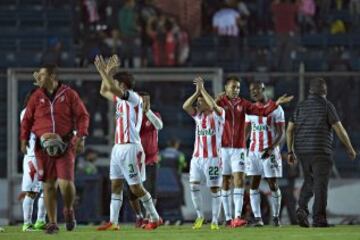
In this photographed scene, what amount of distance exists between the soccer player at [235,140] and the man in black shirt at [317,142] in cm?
70

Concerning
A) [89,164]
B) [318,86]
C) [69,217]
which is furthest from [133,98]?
[89,164]

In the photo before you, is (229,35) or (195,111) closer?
(195,111)

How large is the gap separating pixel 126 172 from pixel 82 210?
9.11 m

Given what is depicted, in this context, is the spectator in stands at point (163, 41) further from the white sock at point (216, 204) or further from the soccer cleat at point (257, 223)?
the white sock at point (216, 204)

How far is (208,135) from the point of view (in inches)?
888

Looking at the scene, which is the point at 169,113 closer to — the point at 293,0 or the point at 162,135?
the point at 162,135

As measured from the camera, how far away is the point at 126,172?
63.6 ft

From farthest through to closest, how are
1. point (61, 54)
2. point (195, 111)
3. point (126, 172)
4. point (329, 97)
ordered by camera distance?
point (61, 54), point (329, 97), point (195, 111), point (126, 172)

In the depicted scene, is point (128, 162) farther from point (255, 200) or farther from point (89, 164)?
point (89, 164)

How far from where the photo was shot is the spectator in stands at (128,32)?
3031 centimetres

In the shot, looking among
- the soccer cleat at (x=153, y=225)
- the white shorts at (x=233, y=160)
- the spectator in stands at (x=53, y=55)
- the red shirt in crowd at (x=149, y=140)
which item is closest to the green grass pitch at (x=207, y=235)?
the soccer cleat at (x=153, y=225)

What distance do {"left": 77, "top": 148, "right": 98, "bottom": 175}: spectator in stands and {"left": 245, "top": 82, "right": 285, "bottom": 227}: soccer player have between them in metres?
6.17

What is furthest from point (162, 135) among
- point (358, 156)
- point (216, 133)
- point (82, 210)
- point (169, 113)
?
point (216, 133)

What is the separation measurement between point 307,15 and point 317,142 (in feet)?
38.0
